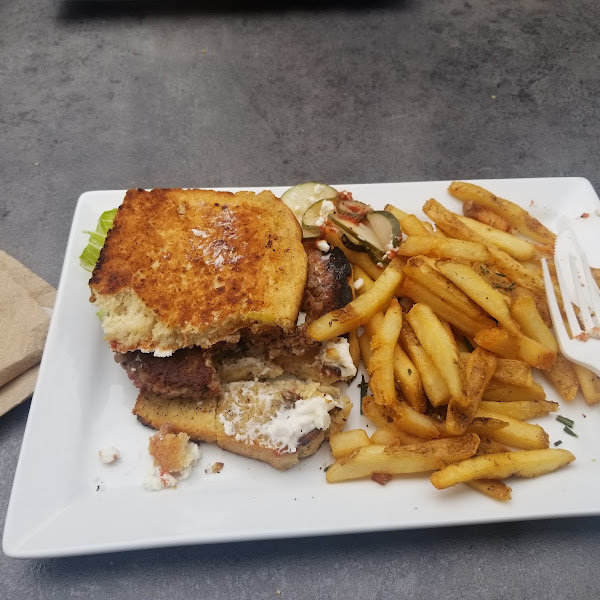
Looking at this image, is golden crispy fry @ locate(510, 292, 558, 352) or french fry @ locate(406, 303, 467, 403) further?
golden crispy fry @ locate(510, 292, 558, 352)

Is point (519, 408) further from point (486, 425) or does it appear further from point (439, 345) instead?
point (439, 345)

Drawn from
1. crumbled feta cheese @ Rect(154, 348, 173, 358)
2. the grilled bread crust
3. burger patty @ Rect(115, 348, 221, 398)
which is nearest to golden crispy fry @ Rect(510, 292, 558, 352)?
the grilled bread crust

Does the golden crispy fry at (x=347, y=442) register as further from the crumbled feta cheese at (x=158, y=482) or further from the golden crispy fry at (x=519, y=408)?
the crumbled feta cheese at (x=158, y=482)

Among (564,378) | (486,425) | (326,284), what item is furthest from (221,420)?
(564,378)

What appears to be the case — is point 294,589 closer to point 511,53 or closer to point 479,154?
point 479,154

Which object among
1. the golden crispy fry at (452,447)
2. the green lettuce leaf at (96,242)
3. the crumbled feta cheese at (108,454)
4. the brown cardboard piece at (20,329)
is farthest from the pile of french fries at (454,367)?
the brown cardboard piece at (20,329)

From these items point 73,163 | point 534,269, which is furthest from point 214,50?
point 534,269

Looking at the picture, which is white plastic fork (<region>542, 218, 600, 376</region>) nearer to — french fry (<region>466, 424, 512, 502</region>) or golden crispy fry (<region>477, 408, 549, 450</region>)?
golden crispy fry (<region>477, 408, 549, 450</region>)

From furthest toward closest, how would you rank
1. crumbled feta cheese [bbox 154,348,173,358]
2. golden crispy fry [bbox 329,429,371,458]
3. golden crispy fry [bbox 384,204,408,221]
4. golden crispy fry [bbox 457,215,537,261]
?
golden crispy fry [bbox 384,204,408,221] → golden crispy fry [bbox 457,215,537,261] → crumbled feta cheese [bbox 154,348,173,358] → golden crispy fry [bbox 329,429,371,458]
